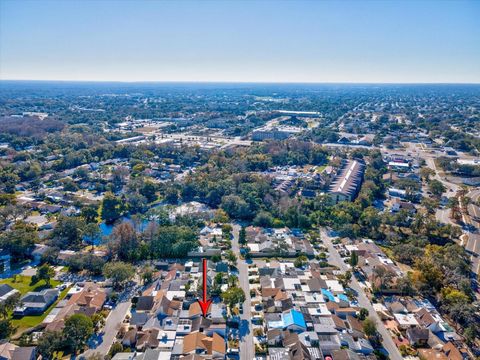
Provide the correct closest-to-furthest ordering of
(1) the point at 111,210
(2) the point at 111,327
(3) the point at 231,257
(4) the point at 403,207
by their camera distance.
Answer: (2) the point at 111,327 < (3) the point at 231,257 < (1) the point at 111,210 < (4) the point at 403,207

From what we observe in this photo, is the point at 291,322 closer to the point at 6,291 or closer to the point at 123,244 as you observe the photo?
the point at 123,244

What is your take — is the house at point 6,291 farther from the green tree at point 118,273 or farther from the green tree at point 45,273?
the green tree at point 118,273

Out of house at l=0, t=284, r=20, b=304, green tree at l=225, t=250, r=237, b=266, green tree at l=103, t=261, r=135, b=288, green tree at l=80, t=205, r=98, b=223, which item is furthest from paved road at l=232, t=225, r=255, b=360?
green tree at l=80, t=205, r=98, b=223

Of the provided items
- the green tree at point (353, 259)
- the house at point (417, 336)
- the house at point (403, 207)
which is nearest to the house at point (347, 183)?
the house at point (403, 207)

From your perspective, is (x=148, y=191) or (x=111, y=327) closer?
(x=111, y=327)

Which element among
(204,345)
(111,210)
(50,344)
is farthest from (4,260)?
(204,345)

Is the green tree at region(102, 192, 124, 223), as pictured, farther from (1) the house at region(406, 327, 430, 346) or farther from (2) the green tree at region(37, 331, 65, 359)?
(1) the house at region(406, 327, 430, 346)
